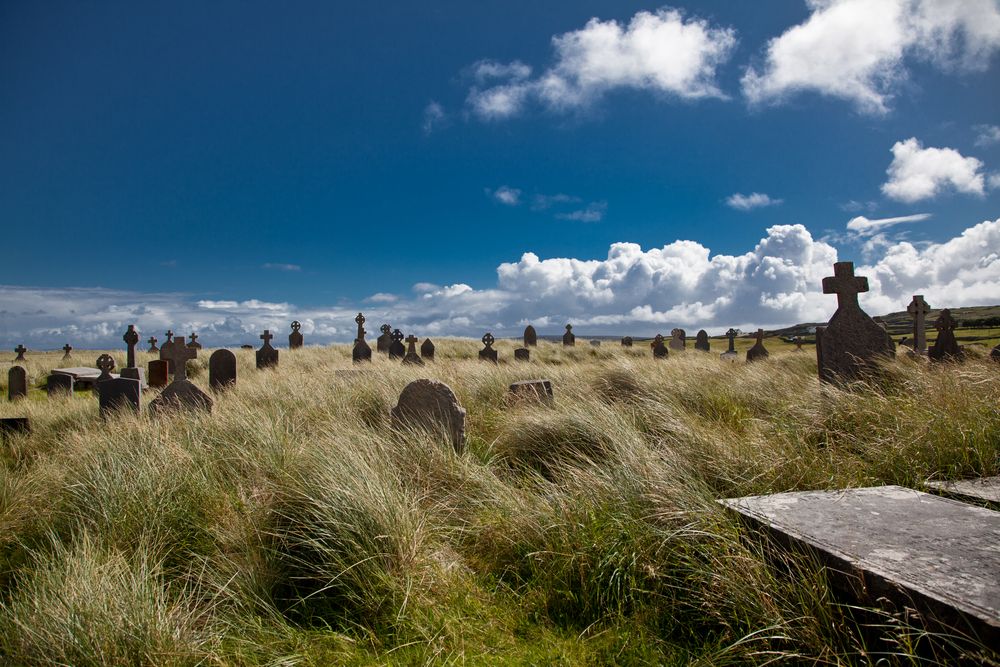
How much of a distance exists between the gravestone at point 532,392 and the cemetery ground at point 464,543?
72.3 inches

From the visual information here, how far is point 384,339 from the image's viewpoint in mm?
25469

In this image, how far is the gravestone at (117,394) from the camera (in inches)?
328

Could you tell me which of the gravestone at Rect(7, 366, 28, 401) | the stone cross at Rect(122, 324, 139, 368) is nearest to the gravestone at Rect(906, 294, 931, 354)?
the stone cross at Rect(122, 324, 139, 368)

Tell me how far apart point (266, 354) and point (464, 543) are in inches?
609

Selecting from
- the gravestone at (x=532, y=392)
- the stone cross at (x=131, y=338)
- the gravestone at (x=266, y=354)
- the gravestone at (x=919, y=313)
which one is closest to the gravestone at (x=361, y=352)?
the gravestone at (x=266, y=354)

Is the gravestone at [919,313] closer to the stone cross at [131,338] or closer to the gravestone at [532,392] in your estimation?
the gravestone at [532,392]

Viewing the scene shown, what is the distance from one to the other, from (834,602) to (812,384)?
5.73m

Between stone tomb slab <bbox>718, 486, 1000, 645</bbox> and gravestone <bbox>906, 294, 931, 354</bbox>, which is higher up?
gravestone <bbox>906, 294, 931, 354</bbox>

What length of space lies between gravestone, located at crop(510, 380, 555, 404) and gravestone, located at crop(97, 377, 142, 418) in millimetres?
5733

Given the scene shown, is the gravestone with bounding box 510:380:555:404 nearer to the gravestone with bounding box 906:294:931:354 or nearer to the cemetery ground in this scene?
the cemetery ground

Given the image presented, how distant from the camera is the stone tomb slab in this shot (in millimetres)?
1928

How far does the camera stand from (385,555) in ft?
10.1

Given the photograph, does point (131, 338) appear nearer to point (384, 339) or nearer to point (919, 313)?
point (384, 339)

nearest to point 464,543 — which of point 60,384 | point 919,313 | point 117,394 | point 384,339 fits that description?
point 117,394
